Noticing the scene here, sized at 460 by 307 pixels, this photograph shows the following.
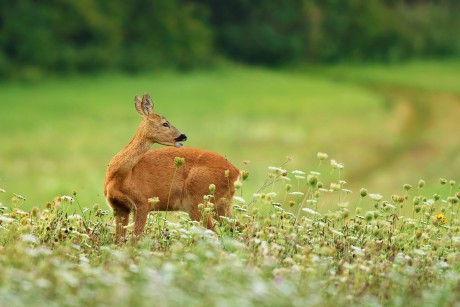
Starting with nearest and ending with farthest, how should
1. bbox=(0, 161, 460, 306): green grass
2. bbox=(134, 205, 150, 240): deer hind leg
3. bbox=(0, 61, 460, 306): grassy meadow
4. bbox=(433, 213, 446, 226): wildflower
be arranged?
bbox=(0, 161, 460, 306): green grass < bbox=(0, 61, 460, 306): grassy meadow < bbox=(433, 213, 446, 226): wildflower < bbox=(134, 205, 150, 240): deer hind leg

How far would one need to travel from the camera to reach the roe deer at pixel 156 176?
966 centimetres

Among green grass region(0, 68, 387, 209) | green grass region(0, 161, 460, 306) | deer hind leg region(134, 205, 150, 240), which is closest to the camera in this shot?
green grass region(0, 161, 460, 306)

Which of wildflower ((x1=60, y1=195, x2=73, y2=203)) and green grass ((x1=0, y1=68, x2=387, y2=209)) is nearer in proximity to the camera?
wildflower ((x1=60, y1=195, x2=73, y2=203))

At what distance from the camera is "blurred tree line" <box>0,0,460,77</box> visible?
33969mm

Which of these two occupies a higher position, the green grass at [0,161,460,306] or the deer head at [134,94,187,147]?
the deer head at [134,94,187,147]

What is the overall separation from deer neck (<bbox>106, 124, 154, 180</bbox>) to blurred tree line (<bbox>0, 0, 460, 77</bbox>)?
23.8 m

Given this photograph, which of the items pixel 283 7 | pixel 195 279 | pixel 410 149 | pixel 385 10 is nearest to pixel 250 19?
pixel 283 7

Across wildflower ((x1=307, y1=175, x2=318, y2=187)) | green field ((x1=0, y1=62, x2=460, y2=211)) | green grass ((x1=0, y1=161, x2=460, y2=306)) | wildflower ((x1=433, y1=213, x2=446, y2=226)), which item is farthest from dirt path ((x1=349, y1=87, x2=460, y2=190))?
wildflower ((x1=307, y1=175, x2=318, y2=187))

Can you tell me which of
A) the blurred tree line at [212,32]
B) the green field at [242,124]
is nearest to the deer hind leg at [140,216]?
the green field at [242,124]

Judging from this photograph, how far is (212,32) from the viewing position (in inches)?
1646

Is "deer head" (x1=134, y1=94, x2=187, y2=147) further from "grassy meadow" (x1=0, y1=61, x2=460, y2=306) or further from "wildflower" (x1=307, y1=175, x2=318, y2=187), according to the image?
"wildflower" (x1=307, y1=175, x2=318, y2=187)

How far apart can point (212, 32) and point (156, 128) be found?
3231 centimetres

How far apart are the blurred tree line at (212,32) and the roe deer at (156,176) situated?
78.1 feet

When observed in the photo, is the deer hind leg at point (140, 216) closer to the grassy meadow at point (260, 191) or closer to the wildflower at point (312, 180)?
the grassy meadow at point (260, 191)
